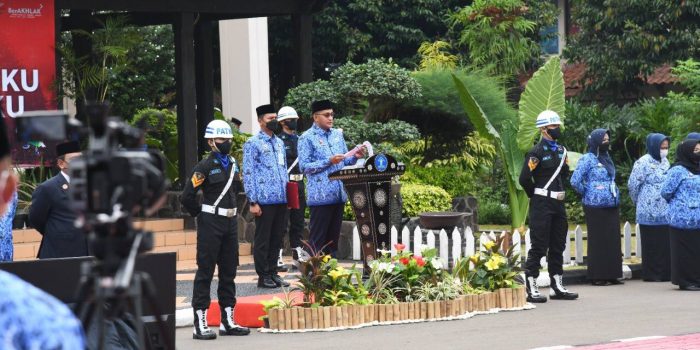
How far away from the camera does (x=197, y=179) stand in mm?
10992

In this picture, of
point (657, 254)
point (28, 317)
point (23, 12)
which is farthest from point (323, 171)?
point (28, 317)

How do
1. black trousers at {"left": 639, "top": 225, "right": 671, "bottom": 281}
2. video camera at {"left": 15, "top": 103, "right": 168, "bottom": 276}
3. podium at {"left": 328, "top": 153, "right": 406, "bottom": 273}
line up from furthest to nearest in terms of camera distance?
black trousers at {"left": 639, "top": 225, "right": 671, "bottom": 281}, podium at {"left": 328, "top": 153, "right": 406, "bottom": 273}, video camera at {"left": 15, "top": 103, "right": 168, "bottom": 276}

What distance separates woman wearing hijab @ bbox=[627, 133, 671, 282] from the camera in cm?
1558

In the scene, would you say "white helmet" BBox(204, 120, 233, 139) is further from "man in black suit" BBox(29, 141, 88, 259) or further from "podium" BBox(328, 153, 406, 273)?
"podium" BBox(328, 153, 406, 273)

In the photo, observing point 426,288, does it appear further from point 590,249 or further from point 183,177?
point 183,177

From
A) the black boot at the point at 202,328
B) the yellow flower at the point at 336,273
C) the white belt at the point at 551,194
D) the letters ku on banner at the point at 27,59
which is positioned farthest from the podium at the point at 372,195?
the letters ku on banner at the point at 27,59

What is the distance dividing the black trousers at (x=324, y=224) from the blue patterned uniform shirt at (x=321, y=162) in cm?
8

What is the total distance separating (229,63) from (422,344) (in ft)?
43.8

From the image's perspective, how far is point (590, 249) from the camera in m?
15.1

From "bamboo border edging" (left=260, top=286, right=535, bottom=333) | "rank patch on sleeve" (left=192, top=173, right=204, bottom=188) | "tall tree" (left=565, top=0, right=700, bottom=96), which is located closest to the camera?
"rank patch on sleeve" (left=192, top=173, right=204, bottom=188)

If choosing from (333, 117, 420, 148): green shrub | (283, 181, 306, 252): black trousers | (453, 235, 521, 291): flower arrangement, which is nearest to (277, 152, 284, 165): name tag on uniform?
(283, 181, 306, 252): black trousers

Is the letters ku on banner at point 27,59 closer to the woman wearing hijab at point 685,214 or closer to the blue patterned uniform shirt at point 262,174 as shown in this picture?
the blue patterned uniform shirt at point 262,174

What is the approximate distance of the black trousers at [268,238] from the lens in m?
13.7

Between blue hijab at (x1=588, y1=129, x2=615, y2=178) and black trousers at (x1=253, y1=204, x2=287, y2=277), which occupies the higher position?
blue hijab at (x1=588, y1=129, x2=615, y2=178)
